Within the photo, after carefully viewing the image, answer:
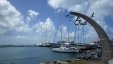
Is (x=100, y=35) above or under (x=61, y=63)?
above

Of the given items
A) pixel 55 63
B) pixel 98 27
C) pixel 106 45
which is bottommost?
pixel 55 63

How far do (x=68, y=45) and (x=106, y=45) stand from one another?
96.1 meters

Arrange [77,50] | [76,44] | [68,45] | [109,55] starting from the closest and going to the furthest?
[109,55]
[77,50]
[68,45]
[76,44]

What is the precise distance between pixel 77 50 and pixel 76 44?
2285 cm

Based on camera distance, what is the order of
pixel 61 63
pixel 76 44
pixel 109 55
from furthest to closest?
pixel 76 44 → pixel 61 63 → pixel 109 55

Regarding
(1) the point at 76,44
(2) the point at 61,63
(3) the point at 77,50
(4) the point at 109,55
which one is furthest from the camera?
(1) the point at 76,44

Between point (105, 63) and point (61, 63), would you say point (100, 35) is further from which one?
point (61, 63)

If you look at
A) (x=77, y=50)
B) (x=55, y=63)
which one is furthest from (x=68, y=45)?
(x=55, y=63)

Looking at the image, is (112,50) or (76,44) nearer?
(112,50)

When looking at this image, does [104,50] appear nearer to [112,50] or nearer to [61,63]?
[112,50]

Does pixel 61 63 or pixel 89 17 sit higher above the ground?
pixel 89 17

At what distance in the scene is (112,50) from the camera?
36.5 meters

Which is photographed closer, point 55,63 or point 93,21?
point 93,21

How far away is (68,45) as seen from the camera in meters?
132
